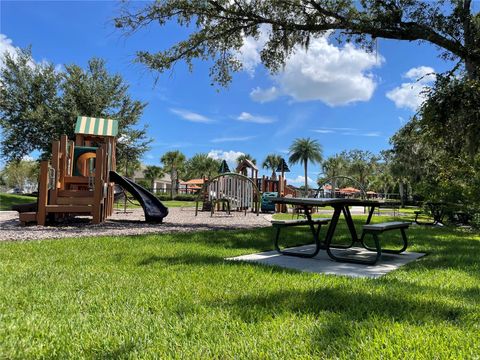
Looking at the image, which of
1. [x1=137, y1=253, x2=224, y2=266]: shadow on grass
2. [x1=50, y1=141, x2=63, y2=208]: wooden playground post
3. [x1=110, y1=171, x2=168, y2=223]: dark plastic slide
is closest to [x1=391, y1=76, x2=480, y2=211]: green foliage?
[x1=110, y1=171, x2=168, y2=223]: dark plastic slide

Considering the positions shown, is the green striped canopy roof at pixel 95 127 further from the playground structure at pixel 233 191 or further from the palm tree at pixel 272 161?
the palm tree at pixel 272 161

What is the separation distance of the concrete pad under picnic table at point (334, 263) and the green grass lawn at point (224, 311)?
30 centimetres

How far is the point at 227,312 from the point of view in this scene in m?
2.75

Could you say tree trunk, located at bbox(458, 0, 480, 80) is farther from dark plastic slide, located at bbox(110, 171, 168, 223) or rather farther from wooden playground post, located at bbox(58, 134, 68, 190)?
wooden playground post, located at bbox(58, 134, 68, 190)

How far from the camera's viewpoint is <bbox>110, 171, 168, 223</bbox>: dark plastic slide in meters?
10.7

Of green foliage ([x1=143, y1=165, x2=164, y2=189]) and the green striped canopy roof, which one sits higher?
green foliage ([x1=143, y1=165, x2=164, y2=189])

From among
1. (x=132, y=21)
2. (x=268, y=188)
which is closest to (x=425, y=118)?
(x=132, y=21)

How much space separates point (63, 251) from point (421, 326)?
458 cm

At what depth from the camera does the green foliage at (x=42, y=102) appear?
21.0 m

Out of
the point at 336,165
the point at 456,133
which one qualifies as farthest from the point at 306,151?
the point at 456,133

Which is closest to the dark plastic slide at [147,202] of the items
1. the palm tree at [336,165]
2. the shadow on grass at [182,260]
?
the shadow on grass at [182,260]

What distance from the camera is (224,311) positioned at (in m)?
2.77

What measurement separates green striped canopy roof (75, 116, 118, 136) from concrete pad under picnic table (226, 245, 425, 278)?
29.7ft

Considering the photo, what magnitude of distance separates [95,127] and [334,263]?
34.2 ft
